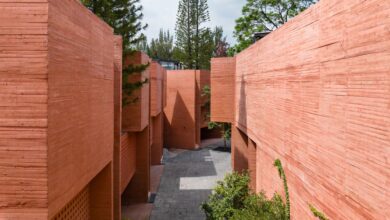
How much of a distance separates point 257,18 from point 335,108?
59.6 ft

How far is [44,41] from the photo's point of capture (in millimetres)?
3133

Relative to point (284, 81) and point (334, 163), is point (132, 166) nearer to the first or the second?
point (284, 81)

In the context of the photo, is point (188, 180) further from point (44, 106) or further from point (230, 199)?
point (44, 106)

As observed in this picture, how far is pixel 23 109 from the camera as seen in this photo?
3121mm

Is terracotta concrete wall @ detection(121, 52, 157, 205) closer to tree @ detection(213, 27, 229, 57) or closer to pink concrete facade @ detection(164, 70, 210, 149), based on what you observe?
pink concrete facade @ detection(164, 70, 210, 149)

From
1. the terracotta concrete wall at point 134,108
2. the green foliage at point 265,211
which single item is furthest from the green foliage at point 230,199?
the terracotta concrete wall at point 134,108

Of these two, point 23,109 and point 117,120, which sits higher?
point 23,109

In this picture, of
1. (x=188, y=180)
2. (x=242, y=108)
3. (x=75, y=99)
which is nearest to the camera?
(x=75, y=99)

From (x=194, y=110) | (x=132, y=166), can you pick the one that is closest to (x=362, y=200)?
(x=132, y=166)

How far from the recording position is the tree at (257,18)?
20156mm

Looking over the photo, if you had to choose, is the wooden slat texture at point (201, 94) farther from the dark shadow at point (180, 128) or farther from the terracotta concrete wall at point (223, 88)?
the terracotta concrete wall at point (223, 88)

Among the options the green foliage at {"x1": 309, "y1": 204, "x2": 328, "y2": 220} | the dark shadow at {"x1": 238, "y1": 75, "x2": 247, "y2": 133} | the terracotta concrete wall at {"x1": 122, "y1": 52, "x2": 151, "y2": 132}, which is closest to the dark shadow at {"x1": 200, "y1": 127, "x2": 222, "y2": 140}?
the dark shadow at {"x1": 238, "y1": 75, "x2": 247, "y2": 133}

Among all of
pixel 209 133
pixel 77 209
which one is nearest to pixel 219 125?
pixel 209 133

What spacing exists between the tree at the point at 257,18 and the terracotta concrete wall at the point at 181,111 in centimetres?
414
